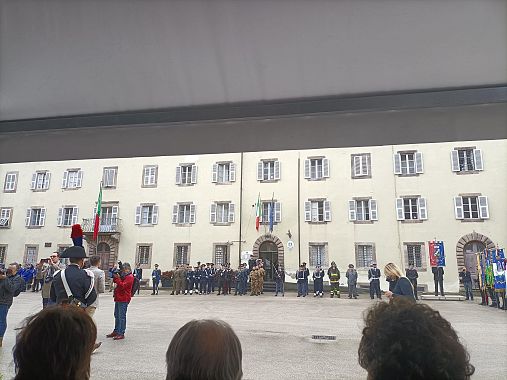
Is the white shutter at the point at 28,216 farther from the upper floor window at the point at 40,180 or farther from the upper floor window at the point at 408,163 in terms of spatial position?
the upper floor window at the point at 408,163

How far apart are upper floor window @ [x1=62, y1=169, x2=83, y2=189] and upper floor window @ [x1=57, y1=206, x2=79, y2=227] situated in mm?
1011

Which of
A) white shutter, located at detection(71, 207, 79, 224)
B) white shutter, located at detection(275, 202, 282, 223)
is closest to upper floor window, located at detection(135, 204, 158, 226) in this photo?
white shutter, located at detection(71, 207, 79, 224)

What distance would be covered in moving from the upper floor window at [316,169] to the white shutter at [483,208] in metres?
5.77

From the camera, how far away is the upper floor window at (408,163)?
1531cm

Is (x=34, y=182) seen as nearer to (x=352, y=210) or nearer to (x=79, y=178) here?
(x=79, y=178)

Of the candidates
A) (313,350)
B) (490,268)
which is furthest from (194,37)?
(490,268)

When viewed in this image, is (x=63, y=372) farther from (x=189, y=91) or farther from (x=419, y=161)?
(x=419, y=161)

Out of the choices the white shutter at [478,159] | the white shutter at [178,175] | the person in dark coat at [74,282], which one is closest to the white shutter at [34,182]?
the white shutter at [178,175]

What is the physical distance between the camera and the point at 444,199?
14812mm

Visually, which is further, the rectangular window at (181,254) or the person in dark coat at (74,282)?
the rectangular window at (181,254)

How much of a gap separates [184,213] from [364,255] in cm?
765

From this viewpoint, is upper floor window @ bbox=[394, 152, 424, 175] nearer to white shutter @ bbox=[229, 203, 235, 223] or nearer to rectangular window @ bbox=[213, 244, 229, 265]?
white shutter @ bbox=[229, 203, 235, 223]

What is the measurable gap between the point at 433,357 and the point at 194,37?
1095 millimetres

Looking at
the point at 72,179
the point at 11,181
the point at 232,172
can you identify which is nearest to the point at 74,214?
the point at 72,179
